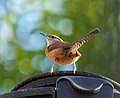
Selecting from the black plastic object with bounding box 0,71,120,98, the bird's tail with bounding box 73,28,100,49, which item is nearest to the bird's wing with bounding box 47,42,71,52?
the bird's tail with bounding box 73,28,100,49

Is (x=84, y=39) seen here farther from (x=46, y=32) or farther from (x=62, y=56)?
(x=46, y=32)

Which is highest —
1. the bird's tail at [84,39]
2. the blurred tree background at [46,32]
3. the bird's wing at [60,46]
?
the blurred tree background at [46,32]

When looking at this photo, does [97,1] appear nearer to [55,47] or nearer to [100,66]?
[100,66]

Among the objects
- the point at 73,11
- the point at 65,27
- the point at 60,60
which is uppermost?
the point at 73,11

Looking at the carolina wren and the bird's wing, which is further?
the bird's wing

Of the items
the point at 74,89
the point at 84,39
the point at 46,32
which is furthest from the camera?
the point at 46,32

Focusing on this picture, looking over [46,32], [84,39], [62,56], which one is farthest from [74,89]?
[46,32]

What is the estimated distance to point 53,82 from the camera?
2541 mm

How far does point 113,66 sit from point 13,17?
7690 mm

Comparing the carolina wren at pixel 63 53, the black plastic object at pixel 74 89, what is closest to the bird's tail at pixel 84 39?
the carolina wren at pixel 63 53

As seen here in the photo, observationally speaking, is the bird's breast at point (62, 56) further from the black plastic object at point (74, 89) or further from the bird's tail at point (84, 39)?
the black plastic object at point (74, 89)

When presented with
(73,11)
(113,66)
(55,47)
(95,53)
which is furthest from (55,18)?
(55,47)

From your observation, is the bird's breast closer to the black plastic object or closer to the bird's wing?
the bird's wing

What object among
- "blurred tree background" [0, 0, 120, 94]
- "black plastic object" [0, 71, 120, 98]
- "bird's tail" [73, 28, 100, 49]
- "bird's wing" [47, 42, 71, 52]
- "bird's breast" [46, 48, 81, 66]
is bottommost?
"black plastic object" [0, 71, 120, 98]
